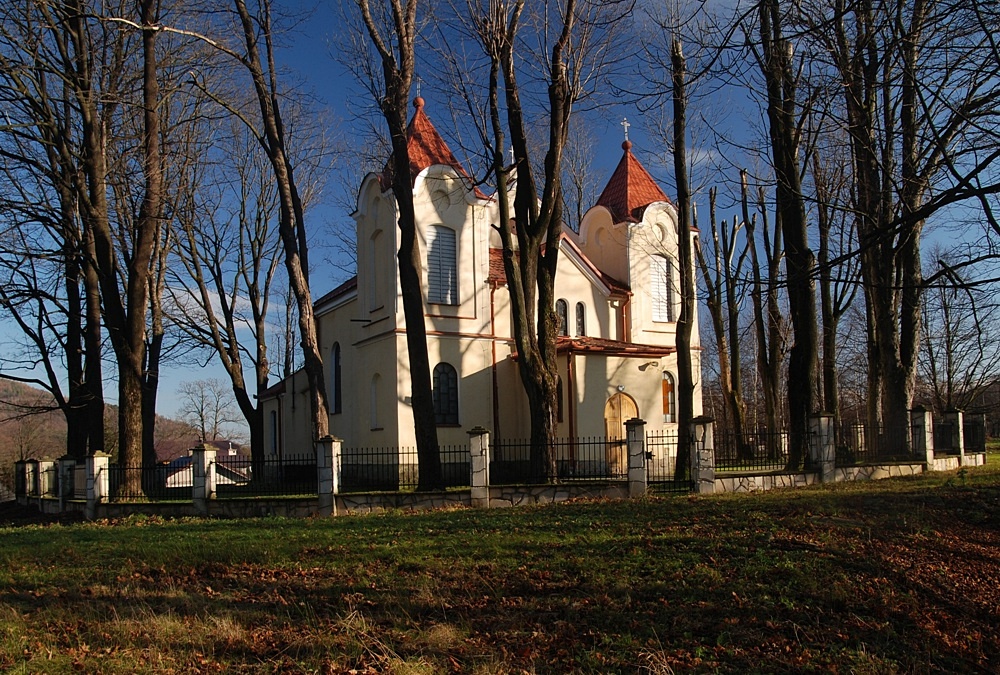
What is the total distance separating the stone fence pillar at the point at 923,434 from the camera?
58.8 ft

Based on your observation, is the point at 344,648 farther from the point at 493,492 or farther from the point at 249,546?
the point at 493,492

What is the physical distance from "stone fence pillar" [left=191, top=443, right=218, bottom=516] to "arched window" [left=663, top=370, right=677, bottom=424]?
558 inches

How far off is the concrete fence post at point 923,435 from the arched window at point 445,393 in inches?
447

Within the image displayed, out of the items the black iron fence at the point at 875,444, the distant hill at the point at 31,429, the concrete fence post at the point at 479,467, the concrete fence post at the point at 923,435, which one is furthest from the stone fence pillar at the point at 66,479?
the concrete fence post at the point at 923,435

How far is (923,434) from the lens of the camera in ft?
58.9

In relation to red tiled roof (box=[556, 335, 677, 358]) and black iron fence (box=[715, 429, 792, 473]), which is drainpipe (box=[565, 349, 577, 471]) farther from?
black iron fence (box=[715, 429, 792, 473])

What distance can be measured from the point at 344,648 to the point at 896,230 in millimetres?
5592

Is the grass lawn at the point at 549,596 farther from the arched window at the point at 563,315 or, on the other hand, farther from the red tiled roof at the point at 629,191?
the red tiled roof at the point at 629,191

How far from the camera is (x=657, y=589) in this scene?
7.90 meters

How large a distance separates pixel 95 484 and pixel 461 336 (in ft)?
32.3

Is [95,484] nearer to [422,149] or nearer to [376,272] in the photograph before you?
[376,272]

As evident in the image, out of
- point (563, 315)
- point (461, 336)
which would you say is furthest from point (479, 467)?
point (563, 315)

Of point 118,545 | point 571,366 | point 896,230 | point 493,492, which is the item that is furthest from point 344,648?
point 571,366

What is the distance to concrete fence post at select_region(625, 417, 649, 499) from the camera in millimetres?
15336
